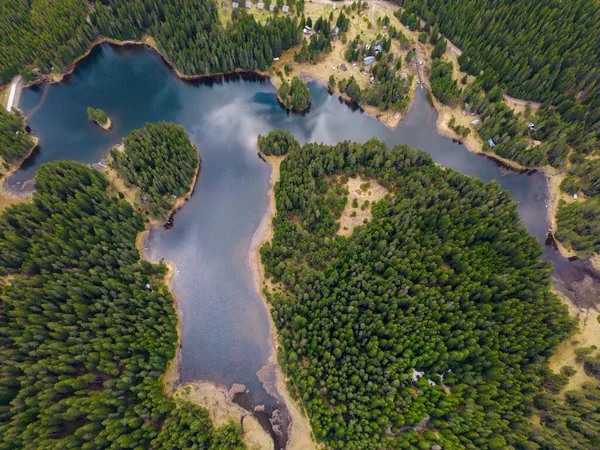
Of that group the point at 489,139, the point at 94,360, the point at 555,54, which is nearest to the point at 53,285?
the point at 94,360

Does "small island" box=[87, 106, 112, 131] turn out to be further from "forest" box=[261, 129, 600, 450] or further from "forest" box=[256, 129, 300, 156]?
"forest" box=[261, 129, 600, 450]

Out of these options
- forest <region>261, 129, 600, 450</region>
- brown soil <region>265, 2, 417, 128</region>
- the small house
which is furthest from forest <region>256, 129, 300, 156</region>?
the small house

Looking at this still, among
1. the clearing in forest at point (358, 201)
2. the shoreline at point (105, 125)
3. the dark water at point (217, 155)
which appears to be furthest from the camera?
the shoreline at point (105, 125)

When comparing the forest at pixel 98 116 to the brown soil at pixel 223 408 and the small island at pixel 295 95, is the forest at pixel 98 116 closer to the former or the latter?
the small island at pixel 295 95

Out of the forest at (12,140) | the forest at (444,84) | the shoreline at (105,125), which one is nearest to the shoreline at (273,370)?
the shoreline at (105,125)

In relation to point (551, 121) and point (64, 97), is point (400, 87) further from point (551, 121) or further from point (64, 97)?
point (64, 97)

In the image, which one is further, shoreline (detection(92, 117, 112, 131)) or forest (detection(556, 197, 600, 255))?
shoreline (detection(92, 117, 112, 131))
